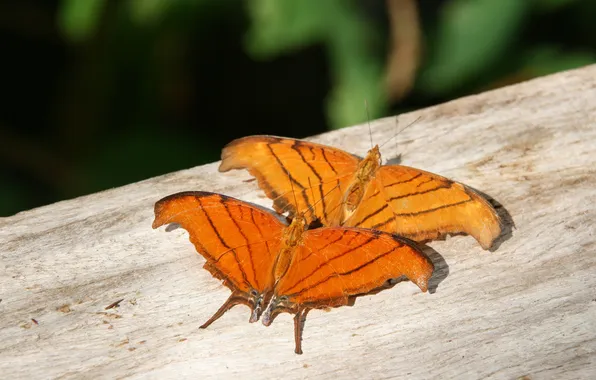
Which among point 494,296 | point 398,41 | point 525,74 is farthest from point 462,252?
point 525,74

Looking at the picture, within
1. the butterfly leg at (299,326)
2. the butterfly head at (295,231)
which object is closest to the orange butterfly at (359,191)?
the butterfly head at (295,231)

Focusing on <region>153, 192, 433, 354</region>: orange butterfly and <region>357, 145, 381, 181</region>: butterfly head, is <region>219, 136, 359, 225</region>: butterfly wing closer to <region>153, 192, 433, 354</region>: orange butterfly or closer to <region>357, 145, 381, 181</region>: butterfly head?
<region>357, 145, 381, 181</region>: butterfly head

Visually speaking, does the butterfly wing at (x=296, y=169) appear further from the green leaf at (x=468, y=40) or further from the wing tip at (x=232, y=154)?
the green leaf at (x=468, y=40)

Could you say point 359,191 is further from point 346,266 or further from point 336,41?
point 336,41

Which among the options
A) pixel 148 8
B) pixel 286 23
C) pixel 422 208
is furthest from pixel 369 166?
pixel 148 8

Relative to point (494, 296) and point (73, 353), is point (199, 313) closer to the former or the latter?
point (73, 353)

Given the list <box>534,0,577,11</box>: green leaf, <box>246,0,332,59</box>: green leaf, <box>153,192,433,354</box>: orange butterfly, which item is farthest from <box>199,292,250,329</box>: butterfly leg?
<box>534,0,577,11</box>: green leaf
